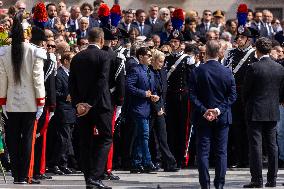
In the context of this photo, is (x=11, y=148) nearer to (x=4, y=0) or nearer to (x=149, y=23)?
(x=149, y=23)

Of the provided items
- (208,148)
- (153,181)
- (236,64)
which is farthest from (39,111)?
(236,64)

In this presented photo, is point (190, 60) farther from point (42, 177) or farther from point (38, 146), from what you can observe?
point (42, 177)

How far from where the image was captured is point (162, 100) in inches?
882

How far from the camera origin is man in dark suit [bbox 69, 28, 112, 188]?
1855cm

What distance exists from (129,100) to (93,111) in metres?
3.73

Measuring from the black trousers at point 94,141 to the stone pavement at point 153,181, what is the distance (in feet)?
2.21

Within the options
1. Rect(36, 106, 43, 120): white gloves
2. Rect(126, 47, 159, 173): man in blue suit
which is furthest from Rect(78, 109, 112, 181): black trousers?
Rect(126, 47, 159, 173): man in blue suit

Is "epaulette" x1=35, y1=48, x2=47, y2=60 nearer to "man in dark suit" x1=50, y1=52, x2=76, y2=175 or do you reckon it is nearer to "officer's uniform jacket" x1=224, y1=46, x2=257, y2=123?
"man in dark suit" x1=50, y1=52, x2=76, y2=175

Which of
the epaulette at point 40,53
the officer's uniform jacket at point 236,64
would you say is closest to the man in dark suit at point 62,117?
the epaulette at point 40,53

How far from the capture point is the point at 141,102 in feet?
72.4

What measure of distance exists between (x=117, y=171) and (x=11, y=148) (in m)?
3.57

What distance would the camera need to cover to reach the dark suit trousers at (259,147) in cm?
1928

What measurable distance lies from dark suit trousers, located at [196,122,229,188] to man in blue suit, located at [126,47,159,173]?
12.2 feet

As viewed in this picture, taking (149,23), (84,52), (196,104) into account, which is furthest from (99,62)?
(149,23)
